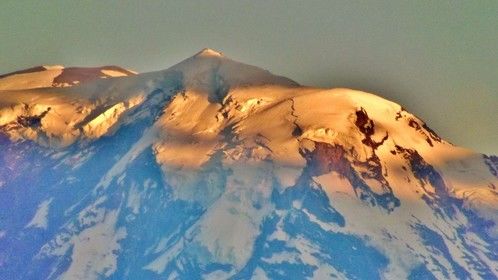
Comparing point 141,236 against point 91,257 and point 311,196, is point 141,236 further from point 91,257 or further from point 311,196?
point 311,196

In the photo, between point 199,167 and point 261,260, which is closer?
point 261,260

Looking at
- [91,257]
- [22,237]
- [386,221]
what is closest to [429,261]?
[386,221]

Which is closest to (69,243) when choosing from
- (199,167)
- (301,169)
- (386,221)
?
(199,167)

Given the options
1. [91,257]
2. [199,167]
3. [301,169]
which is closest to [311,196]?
[301,169]

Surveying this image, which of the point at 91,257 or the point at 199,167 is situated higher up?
the point at 199,167

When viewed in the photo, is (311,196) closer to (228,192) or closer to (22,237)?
(228,192)

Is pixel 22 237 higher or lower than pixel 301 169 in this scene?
lower

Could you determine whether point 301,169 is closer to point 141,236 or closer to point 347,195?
point 347,195
